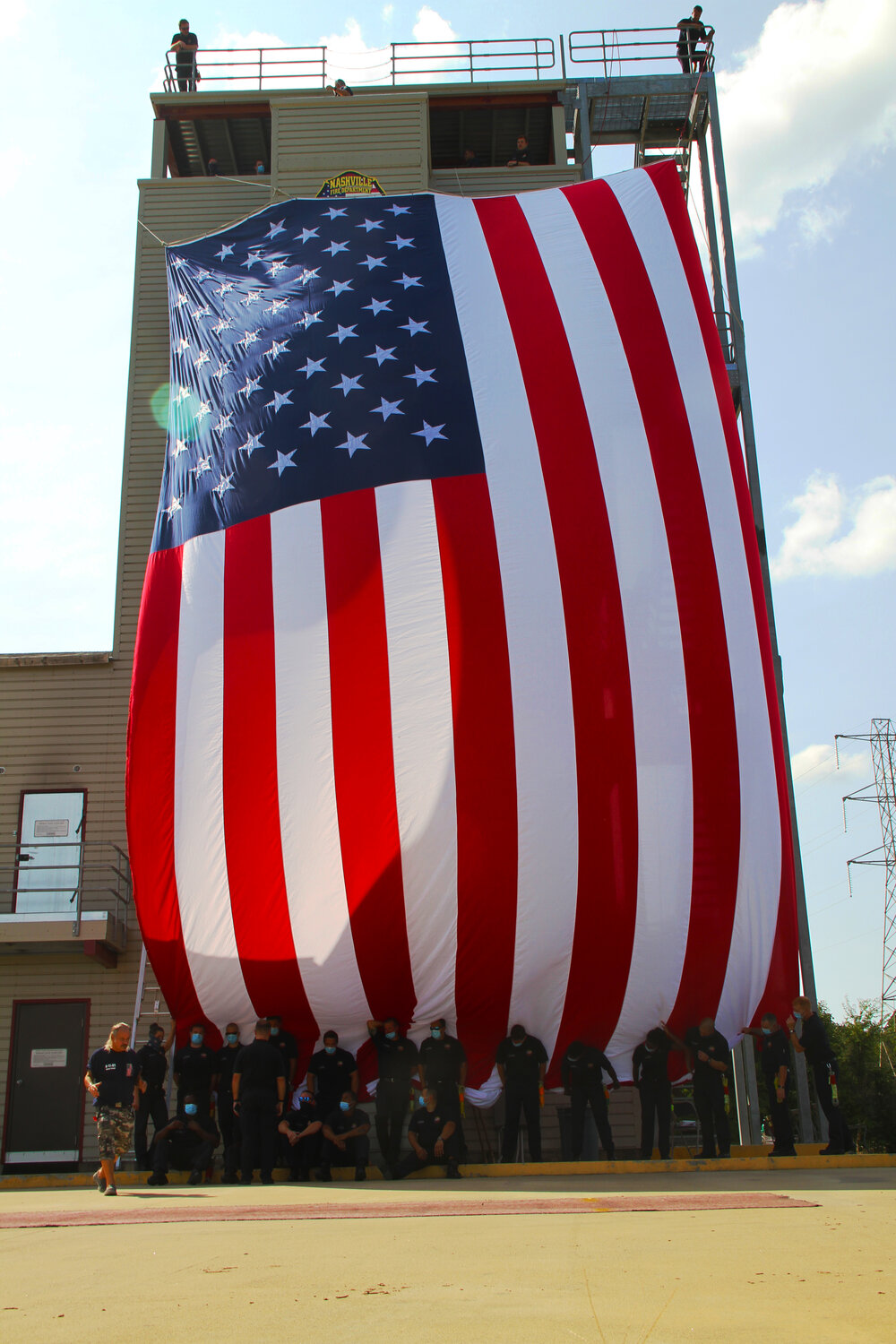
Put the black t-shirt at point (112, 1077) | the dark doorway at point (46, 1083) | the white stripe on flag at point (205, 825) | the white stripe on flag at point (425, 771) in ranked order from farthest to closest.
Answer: the dark doorway at point (46, 1083)
the white stripe on flag at point (205, 825)
the white stripe on flag at point (425, 771)
the black t-shirt at point (112, 1077)

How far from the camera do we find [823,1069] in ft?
35.5

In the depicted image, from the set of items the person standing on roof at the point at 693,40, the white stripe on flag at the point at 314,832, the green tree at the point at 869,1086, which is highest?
the person standing on roof at the point at 693,40

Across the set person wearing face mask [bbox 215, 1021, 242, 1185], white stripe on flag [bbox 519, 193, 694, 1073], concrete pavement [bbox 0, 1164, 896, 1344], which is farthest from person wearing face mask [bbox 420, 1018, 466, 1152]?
concrete pavement [bbox 0, 1164, 896, 1344]

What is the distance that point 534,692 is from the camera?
11211 mm

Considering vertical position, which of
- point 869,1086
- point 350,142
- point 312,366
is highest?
point 350,142

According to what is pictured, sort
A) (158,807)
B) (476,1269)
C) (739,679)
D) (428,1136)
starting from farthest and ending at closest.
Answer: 1. (158,807)
2. (739,679)
3. (428,1136)
4. (476,1269)

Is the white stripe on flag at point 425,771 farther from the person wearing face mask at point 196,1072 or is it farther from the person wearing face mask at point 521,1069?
the person wearing face mask at point 196,1072

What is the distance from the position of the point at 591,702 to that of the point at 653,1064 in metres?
3.70

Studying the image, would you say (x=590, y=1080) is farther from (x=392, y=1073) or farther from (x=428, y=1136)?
(x=392, y=1073)

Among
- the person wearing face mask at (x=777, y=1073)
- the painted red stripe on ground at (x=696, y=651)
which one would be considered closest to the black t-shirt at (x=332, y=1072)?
the painted red stripe on ground at (x=696, y=651)

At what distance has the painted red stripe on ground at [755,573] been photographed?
11391 mm

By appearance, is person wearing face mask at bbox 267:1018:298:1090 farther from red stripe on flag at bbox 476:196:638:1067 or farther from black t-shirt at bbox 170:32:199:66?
black t-shirt at bbox 170:32:199:66

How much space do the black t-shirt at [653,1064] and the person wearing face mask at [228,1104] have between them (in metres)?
4.02

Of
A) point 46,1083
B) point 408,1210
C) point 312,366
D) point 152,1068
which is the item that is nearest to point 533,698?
point 312,366
